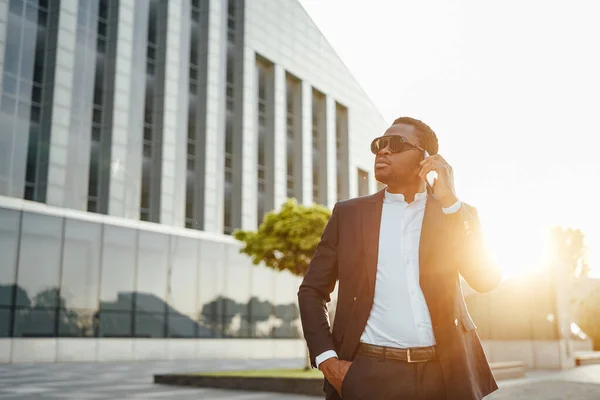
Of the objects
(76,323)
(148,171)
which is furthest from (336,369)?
(148,171)

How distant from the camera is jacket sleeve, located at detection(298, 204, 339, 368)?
9.05 ft

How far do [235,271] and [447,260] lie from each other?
99.9 feet

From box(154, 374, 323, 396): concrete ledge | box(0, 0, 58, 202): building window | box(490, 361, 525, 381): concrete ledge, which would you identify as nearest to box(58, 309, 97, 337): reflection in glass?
box(0, 0, 58, 202): building window

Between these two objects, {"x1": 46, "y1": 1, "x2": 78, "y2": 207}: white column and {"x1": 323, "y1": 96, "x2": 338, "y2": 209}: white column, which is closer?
{"x1": 46, "y1": 1, "x2": 78, "y2": 207}: white column

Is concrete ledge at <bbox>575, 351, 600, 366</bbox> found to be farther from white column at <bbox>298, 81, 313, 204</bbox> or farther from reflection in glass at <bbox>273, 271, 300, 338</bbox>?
white column at <bbox>298, 81, 313, 204</bbox>

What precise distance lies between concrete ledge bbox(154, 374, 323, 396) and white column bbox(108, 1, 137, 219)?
43.9 ft

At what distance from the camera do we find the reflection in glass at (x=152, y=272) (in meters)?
27.8

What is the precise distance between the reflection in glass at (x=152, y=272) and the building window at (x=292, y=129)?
34.4 feet

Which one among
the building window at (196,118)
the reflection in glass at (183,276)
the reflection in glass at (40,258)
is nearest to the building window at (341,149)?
the building window at (196,118)

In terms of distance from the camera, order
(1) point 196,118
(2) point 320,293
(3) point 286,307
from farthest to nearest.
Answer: (3) point 286,307
(1) point 196,118
(2) point 320,293

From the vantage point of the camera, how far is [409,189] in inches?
118

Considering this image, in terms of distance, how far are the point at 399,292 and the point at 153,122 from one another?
28.8m

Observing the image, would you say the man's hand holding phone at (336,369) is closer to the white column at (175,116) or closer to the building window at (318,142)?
the white column at (175,116)

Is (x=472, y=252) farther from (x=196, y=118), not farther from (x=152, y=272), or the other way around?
(x=196, y=118)
